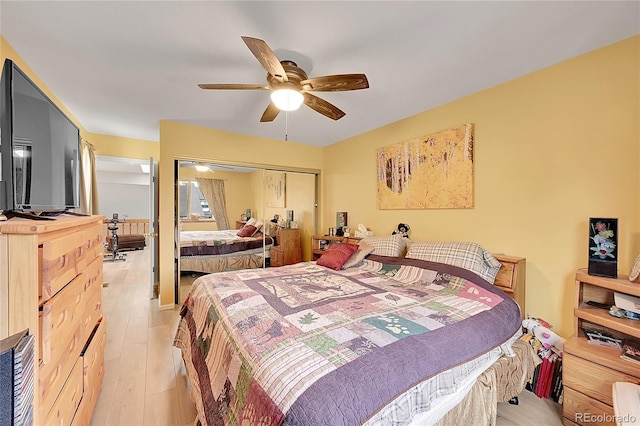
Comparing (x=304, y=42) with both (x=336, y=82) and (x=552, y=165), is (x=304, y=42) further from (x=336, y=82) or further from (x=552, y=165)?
A: (x=552, y=165)

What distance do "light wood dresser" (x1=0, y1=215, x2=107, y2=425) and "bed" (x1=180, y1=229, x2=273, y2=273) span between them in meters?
1.90

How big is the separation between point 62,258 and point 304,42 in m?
1.83

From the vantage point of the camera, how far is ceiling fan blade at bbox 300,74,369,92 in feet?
5.43

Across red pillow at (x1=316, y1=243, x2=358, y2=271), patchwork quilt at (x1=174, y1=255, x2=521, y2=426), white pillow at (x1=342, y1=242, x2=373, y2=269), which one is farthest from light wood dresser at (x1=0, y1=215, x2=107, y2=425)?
white pillow at (x1=342, y1=242, x2=373, y2=269)

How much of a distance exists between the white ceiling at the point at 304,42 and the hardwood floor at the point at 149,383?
249 cm

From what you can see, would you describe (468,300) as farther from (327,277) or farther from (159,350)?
(159,350)

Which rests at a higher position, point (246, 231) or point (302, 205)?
point (302, 205)

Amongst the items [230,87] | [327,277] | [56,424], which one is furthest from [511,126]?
[56,424]

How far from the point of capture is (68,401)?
117 cm

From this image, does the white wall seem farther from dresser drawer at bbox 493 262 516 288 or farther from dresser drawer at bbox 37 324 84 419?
dresser drawer at bbox 493 262 516 288

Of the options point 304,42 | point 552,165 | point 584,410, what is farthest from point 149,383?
point 552,165

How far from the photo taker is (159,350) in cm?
232

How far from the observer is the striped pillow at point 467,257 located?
209cm

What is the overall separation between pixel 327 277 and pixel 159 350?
5.62ft
